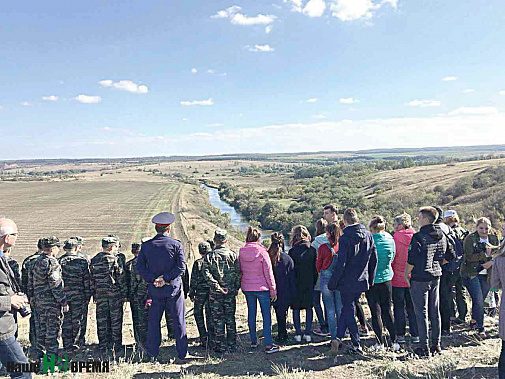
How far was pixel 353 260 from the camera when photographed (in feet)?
16.1

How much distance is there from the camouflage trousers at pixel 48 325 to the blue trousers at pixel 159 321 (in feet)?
4.58

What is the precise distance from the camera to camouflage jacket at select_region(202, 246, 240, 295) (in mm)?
5336

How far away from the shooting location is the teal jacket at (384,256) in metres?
5.16

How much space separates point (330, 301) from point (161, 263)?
8.67 feet

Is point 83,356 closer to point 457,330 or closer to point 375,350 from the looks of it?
point 375,350

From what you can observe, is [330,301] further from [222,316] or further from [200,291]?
[200,291]

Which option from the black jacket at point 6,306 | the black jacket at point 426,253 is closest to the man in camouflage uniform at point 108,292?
the black jacket at point 6,306

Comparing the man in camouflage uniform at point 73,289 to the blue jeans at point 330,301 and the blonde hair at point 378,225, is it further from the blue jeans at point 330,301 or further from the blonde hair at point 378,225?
the blonde hair at point 378,225

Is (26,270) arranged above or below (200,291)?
above

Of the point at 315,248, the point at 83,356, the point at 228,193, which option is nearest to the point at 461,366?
the point at 315,248

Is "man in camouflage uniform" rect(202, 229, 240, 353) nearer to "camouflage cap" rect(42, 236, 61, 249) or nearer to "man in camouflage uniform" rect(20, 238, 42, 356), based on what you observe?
"camouflage cap" rect(42, 236, 61, 249)

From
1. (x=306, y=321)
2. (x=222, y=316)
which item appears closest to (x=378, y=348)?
(x=306, y=321)

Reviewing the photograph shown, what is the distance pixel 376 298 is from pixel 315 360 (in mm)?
1280

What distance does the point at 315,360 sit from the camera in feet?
16.5
